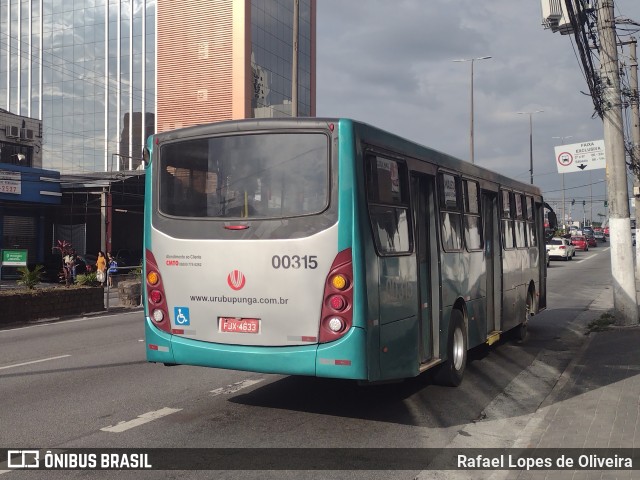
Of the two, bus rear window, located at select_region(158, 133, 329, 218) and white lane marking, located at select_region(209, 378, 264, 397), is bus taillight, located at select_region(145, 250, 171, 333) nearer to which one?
bus rear window, located at select_region(158, 133, 329, 218)

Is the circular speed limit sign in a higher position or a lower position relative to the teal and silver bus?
higher

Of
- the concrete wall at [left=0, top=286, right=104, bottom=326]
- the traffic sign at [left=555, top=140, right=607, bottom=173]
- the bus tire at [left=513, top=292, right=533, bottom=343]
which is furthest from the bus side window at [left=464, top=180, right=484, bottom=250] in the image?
the concrete wall at [left=0, top=286, right=104, bottom=326]

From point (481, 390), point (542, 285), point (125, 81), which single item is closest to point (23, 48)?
point (125, 81)

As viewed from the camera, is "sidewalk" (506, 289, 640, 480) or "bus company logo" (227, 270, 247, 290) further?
"bus company logo" (227, 270, 247, 290)

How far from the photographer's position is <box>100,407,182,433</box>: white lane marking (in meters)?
6.52

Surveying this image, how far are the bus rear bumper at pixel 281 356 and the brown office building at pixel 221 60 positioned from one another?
134 ft

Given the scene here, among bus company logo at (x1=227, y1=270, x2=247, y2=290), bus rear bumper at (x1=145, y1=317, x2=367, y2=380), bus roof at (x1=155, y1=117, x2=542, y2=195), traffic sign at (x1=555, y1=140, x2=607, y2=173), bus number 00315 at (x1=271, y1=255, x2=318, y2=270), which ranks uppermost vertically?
traffic sign at (x1=555, y1=140, x2=607, y2=173)

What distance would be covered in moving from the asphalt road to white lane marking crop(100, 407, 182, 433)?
1 centimetres

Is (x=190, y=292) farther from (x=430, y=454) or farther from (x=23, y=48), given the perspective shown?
(x=23, y=48)

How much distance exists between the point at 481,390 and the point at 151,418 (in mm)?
4138

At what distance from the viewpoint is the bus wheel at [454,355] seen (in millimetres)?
8375

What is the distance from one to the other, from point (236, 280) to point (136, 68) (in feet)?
165

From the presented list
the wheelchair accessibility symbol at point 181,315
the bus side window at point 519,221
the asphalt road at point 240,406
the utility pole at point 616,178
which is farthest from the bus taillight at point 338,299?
the utility pole at point 616,178

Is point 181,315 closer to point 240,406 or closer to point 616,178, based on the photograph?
point 240,406
